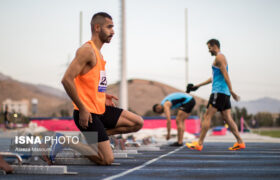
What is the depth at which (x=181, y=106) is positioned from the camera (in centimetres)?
1087

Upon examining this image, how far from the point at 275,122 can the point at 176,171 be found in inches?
2885

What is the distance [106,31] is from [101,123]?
120cm

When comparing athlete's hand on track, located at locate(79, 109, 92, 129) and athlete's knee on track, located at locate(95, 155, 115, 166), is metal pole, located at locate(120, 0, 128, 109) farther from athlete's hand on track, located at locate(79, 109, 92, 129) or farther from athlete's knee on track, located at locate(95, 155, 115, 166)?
athlete's hand on track, located at locate(79, 109, 92, 129)

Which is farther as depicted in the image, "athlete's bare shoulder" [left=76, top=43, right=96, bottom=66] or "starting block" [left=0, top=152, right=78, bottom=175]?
"athlete's bare shoulder" [left=76, top=43, right=96, bottom=66]

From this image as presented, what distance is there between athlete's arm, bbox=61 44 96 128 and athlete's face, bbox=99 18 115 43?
412 millimetres

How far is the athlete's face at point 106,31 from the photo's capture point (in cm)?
546

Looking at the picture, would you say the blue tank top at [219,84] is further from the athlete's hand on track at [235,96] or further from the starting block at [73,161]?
the starting block at [73,161]

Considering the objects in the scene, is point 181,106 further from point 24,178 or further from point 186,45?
point 186,45

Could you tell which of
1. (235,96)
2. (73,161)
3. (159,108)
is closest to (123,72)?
(159,108)

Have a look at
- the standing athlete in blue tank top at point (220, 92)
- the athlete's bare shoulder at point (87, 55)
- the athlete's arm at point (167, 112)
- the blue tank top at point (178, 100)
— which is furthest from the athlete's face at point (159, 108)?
the athlete's bare shoulder at point (87, 55)

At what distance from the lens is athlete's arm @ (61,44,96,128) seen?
4863mm

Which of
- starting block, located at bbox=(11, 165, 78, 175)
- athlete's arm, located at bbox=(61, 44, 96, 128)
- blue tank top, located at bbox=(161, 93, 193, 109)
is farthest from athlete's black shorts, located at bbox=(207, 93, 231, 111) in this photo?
starting block, located at bbox=(11, 165, 78, 175)

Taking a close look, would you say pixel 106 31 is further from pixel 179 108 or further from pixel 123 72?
pixel 123 72

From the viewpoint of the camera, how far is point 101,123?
536cm
